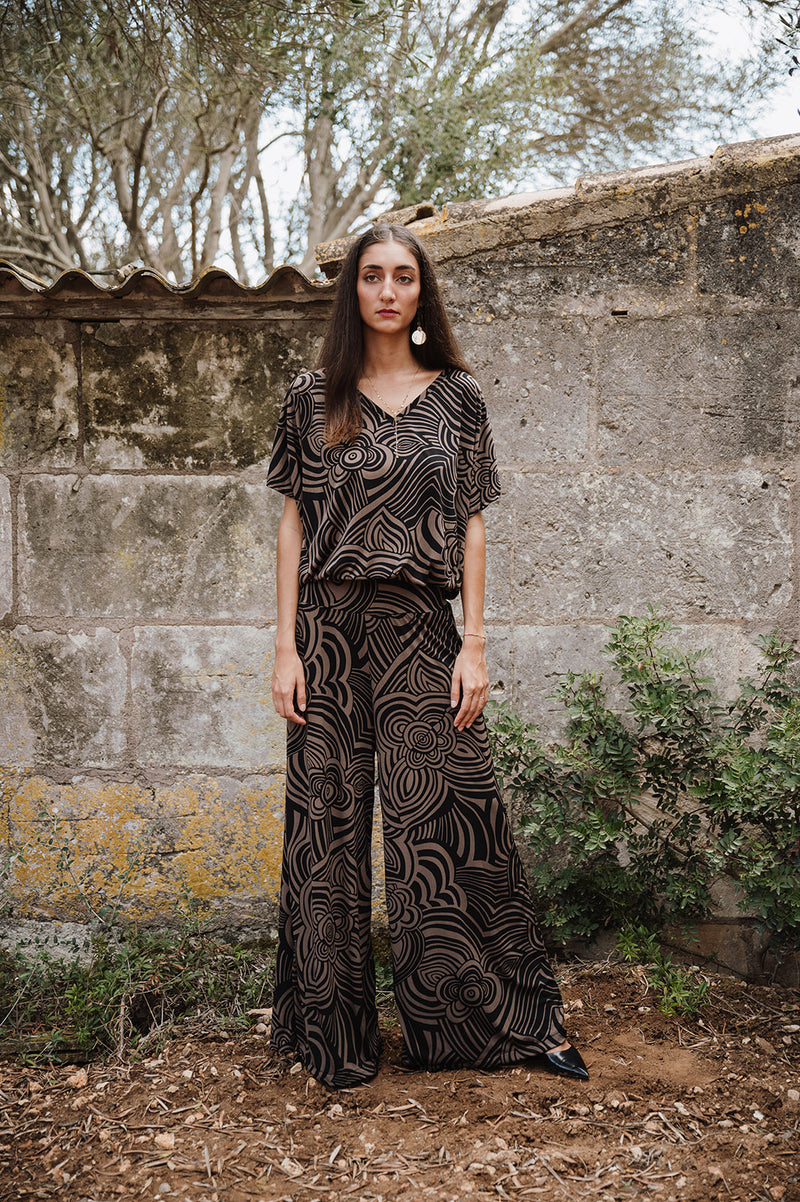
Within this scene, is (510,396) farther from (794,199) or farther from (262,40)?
(262,40)

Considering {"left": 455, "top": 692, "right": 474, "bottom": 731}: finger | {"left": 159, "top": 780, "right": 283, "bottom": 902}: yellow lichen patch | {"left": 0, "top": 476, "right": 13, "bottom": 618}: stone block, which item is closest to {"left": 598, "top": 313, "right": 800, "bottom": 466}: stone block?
{"left": 455, "top": 692, "right": 474, "bottom": 731}: finger

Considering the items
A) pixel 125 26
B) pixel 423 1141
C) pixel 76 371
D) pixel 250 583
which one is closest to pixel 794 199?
pixel 250 583

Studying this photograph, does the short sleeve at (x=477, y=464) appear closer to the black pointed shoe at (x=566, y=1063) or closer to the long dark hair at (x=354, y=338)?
the long dark hair at (x=354, y=338)

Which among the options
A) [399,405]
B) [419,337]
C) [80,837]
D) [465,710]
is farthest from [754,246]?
[80,837]

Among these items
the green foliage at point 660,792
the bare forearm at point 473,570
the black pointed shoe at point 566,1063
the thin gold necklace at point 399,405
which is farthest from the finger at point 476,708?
the black pointed shoe at point 566,1063

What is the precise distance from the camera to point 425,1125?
205cm

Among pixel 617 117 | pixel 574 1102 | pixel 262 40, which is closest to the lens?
pixel 574 1102

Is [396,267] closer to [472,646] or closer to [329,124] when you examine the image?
[472,646]

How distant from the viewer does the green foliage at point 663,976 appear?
2527 mm

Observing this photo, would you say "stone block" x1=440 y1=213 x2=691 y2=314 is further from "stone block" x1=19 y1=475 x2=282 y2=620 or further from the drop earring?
"stone block" x1=19 y1=475 x2=282 y2=620

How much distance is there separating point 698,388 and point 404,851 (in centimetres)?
170

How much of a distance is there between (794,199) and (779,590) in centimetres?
121

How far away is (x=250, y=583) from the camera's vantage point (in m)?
2.91

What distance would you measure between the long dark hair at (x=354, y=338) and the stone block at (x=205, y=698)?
0.92 meters
